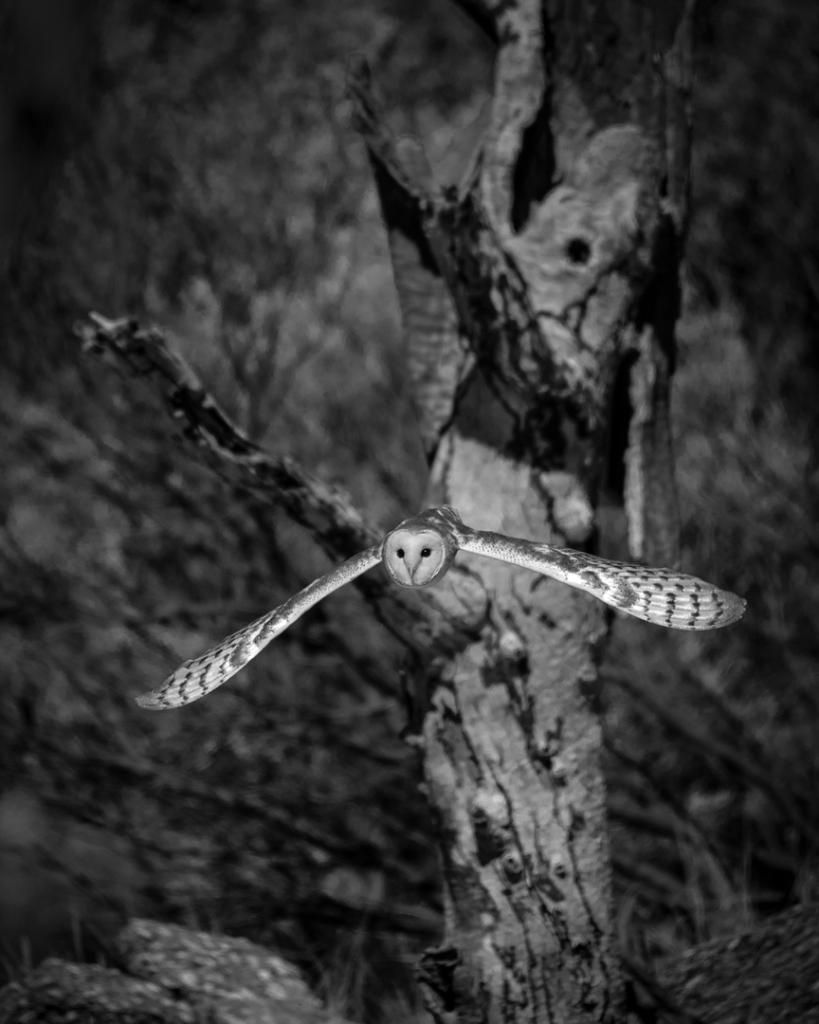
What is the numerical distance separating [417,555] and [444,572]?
2.5 inches

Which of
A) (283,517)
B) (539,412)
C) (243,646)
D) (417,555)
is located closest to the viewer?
(417,555)

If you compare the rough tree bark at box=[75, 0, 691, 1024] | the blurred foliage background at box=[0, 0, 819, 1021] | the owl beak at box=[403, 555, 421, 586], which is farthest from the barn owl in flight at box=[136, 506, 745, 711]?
the blurred foliage background at box=[0, 0, 819, 1021]

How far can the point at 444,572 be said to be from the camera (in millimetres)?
2037

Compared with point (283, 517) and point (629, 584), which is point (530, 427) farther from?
Result: point (283, 517)

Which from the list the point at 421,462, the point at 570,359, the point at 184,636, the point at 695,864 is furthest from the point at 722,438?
the point at 570,359

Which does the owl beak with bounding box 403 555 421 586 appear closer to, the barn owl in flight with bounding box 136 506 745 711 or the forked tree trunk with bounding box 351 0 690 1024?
the barn owl in flight with bounding box 136 506 745 711

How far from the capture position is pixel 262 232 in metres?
5.50

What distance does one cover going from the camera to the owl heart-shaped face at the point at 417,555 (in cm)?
200

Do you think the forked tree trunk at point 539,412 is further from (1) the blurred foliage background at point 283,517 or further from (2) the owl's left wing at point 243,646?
(1) the blurred foliage background at point 283,517

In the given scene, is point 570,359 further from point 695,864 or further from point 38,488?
point 38,488

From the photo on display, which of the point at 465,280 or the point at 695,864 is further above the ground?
the point at 465,280

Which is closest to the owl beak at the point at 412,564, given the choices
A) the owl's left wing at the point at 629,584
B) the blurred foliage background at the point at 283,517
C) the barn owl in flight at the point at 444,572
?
the barn owl in flight at the point at 444,572

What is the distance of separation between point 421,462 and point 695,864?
2.19 m

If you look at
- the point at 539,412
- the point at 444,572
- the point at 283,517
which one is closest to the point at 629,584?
the point at 444,572
